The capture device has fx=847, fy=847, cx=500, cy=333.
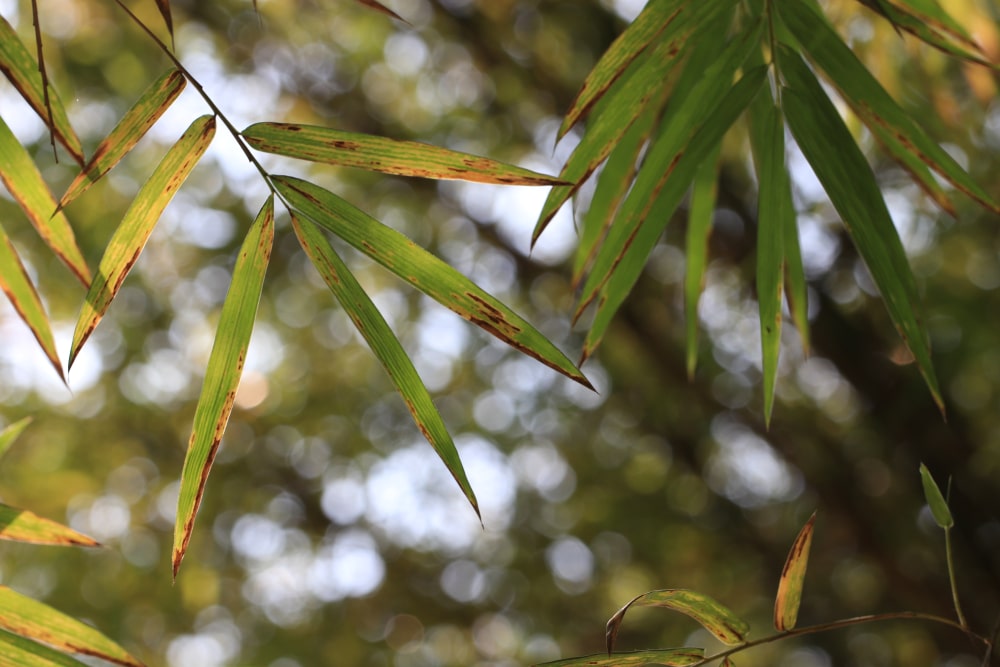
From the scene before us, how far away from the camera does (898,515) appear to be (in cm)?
208

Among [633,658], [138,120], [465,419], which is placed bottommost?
[633,658]

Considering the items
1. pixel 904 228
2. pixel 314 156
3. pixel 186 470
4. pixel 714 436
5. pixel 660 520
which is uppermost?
pixel 904 228

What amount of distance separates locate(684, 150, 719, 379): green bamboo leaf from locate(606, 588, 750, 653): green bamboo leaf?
261 mm

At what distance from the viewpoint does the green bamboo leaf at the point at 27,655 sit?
0.44m

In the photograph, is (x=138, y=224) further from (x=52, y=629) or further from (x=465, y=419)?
(x=465, y=419)

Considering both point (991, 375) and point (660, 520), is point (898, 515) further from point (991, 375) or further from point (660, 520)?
point (660, 520)

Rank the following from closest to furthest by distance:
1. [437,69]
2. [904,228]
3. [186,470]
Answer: [186,470]
[904,228]
[437,69]

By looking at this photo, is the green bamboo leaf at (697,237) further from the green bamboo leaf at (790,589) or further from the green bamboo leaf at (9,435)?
the green bamboo leaf at (9,435)

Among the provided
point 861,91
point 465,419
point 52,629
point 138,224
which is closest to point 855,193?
point 861,91

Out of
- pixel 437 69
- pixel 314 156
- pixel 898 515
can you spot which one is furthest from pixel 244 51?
pixel 898 515

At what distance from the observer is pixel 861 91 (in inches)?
19.1

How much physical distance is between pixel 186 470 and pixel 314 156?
17 cm

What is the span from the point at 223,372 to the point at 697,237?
414mm

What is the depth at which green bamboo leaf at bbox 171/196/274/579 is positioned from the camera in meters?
0.41
